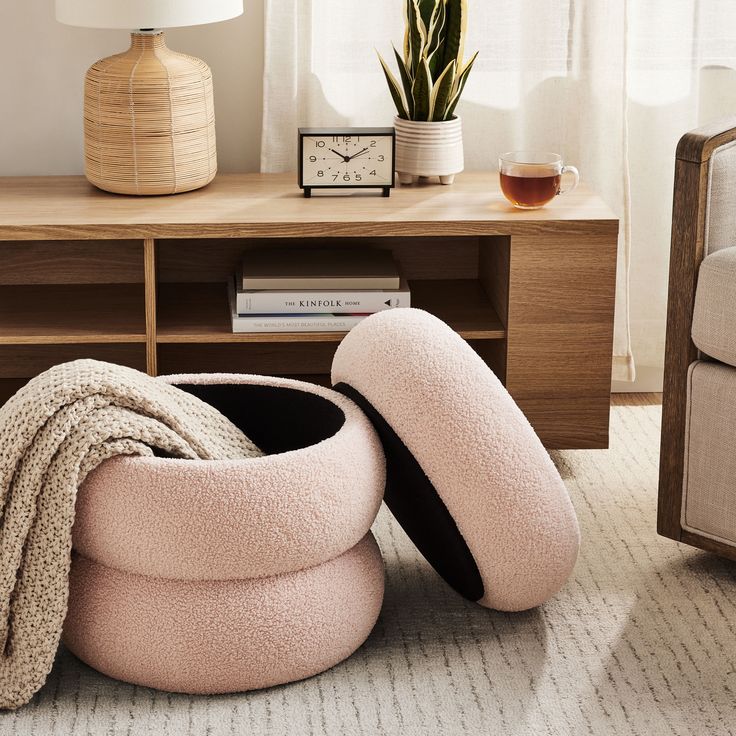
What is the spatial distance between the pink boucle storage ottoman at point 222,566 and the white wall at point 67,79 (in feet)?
3.41

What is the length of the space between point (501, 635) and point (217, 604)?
42cm

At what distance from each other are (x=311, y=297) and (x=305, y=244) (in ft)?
0.90

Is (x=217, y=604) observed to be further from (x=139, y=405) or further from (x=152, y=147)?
(x=152, y=147)

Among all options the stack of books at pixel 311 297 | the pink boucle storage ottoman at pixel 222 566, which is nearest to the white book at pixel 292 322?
the stack of books at pixel 311 297

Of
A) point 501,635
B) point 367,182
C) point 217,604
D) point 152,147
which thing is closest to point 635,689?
point 501,635

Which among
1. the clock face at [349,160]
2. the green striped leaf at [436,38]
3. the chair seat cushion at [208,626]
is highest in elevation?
the green striped leaf at [436,38]

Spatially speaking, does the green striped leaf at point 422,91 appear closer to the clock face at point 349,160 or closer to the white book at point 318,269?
the clock face at point 349,160

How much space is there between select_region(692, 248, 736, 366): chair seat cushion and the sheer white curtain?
690 mm

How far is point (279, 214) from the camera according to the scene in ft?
6.50

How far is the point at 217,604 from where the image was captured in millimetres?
1389

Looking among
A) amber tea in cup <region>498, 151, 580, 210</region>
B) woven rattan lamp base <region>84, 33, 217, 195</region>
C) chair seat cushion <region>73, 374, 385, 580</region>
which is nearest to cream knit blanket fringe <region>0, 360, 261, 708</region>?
chair seat cushion <region>73, 374, 385, 580</region>

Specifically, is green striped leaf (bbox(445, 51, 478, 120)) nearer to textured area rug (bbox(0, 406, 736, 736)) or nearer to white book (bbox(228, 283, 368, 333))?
white book (bbox(228, 283, 368, 333))

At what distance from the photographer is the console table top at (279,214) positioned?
6.31 feet

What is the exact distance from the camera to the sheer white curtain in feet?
7.38
